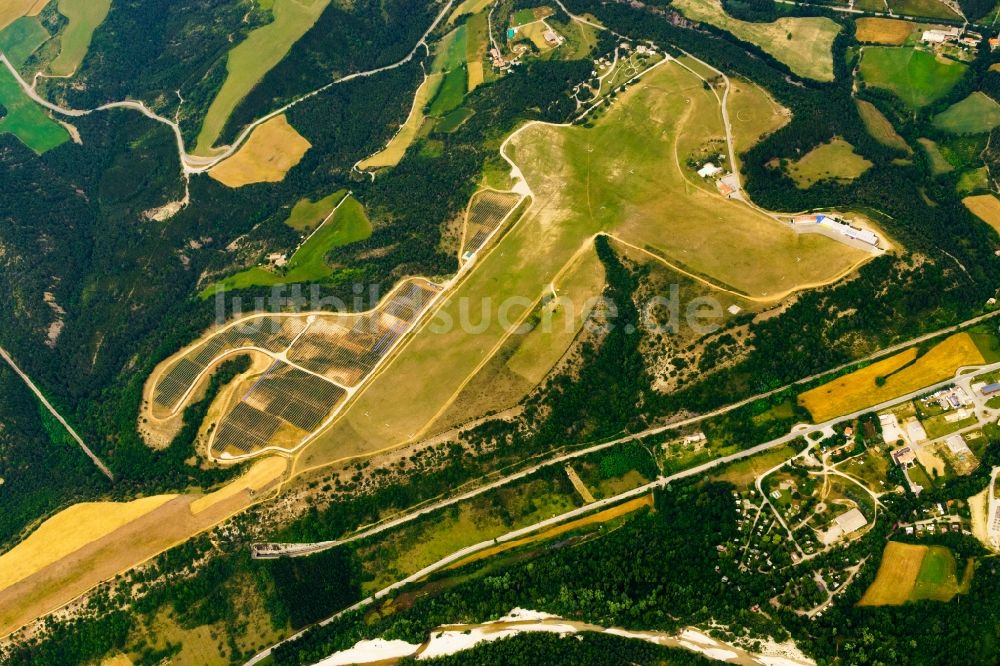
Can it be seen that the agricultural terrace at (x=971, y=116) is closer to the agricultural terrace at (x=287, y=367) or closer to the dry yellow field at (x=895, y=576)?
the dry yellow field at (x=895, y=576)

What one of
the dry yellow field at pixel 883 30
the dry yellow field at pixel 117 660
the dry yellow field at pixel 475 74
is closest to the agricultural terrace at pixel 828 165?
the dry yellow field at pixel 883 30

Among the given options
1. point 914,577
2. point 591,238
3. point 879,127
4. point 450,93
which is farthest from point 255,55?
point 914,577

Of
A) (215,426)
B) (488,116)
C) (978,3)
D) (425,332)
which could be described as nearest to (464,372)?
(425,332)

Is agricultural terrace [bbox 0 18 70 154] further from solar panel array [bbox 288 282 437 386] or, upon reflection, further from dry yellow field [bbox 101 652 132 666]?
dry yellow field [bbox 101 652 132 666]

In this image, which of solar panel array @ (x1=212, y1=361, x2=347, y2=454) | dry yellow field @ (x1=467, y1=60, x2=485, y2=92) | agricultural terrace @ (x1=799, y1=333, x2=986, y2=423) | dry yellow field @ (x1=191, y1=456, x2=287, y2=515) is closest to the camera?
agricultural terrace @ (x1=799, y1=333, x2=986, y2=423)

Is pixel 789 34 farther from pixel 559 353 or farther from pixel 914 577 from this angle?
pixel 914 577

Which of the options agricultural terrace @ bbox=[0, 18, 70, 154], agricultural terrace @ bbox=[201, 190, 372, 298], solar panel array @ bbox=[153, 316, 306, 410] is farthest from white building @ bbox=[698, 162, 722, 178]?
agricultural terrace @ bbox=[0, 18, 70, 154]
